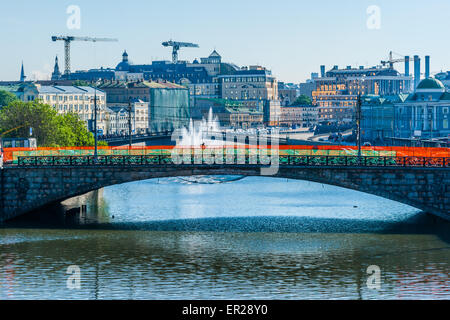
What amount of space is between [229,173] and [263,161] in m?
3.56

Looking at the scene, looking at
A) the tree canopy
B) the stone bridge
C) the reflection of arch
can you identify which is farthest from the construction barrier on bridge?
the tree canopy

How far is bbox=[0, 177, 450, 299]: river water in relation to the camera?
65.1 metres

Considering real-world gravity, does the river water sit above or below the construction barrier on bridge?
below

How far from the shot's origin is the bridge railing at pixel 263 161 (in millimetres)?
90562

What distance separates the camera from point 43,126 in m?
149

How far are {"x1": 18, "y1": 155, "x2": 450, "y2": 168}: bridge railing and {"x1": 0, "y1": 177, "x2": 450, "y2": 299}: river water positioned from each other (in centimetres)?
584

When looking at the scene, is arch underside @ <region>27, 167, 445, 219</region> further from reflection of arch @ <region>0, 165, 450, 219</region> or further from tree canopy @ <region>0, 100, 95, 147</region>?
tree canopy @ <region>0, 100, 95, 147</region>

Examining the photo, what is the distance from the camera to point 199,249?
79250mm

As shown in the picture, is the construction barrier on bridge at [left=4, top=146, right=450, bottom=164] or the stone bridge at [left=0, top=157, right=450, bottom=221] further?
the construction barrier on bridge at [left=4, top=146, right=450, bottom=164]

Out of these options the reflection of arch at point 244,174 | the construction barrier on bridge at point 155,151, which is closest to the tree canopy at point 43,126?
the construction barrier on bridge at point 155,151

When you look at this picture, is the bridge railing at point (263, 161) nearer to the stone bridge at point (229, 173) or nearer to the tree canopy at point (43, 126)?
the stone bridge at point (229, 173)
